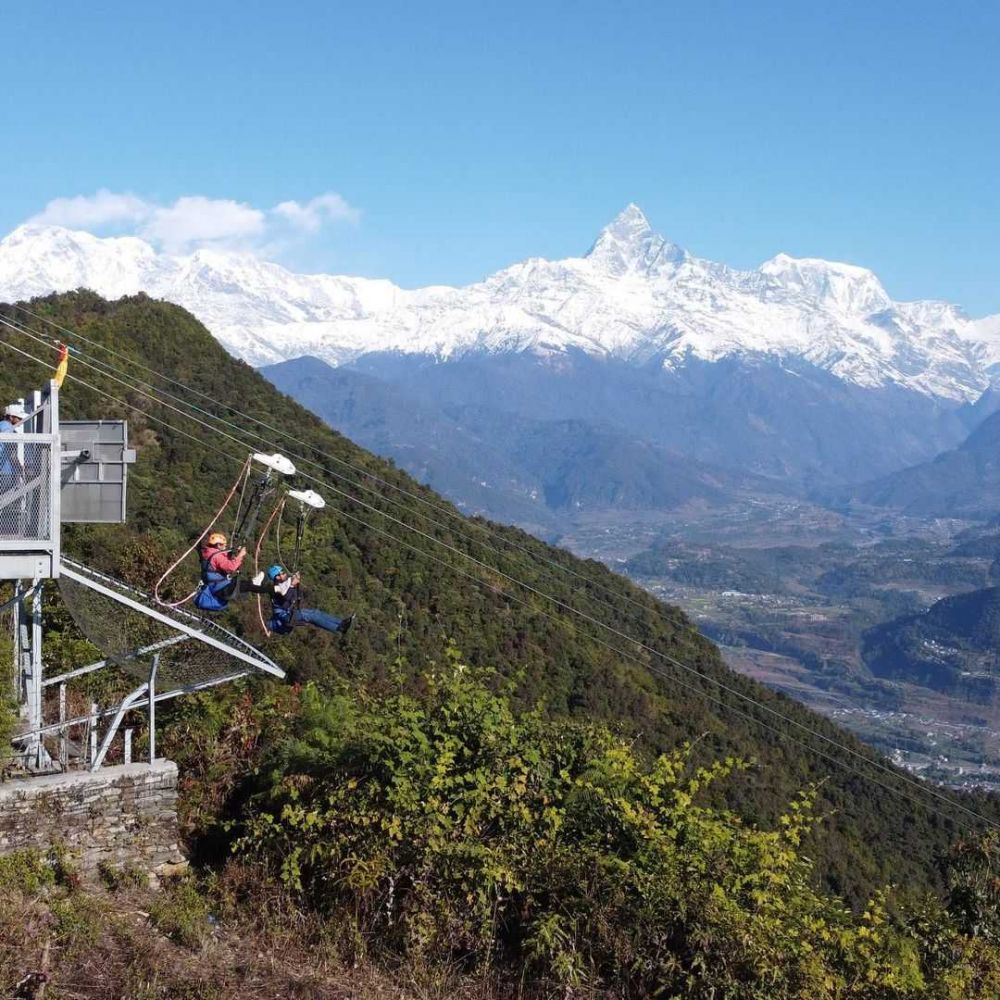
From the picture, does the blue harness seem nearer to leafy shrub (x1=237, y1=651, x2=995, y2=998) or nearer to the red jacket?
the red jacket

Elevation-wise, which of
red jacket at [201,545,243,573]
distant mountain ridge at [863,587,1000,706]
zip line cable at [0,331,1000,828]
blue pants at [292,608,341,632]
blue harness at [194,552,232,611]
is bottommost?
distant mountain ridge at [863,587,1000,706]

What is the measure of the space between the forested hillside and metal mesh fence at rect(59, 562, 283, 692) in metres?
9.34

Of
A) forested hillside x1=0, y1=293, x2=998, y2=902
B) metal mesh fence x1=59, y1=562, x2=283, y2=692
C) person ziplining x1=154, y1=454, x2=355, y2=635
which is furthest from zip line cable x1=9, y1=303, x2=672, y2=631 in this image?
metal mesh fence x1=59, y1=562, x2=283, y2=692

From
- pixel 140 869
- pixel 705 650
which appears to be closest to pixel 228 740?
pixel 140 869

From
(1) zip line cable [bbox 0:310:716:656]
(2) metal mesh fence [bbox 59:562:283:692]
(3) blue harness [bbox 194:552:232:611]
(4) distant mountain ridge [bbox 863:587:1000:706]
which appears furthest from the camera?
(4) distant mountain ridge [bbox 863:587:1000:706]

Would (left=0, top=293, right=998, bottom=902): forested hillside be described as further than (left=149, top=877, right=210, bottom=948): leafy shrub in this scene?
Yes

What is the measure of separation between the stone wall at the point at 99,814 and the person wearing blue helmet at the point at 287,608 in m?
2.29

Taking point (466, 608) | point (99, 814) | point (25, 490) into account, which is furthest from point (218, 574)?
point (466, 608)

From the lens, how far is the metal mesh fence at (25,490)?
27.1 ft

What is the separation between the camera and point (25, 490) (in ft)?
27.1

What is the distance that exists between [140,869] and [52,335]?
110ft

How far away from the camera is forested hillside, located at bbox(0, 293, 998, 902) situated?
2738cm

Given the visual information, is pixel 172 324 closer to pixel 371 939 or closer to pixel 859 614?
pixel 371 939

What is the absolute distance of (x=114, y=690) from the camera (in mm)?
12164
